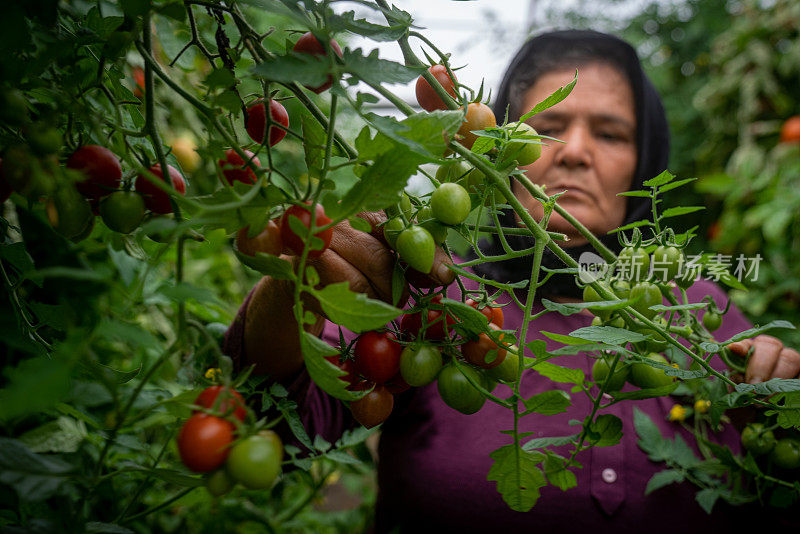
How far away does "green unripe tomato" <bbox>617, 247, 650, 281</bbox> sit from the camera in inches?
15.1

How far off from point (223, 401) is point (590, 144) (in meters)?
0.73

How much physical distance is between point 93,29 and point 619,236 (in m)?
0.39

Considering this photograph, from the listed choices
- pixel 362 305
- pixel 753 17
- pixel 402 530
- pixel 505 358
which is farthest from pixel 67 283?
pixel 753 17

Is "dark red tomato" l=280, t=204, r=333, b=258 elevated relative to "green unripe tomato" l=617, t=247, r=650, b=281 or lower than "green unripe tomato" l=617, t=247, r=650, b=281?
lower

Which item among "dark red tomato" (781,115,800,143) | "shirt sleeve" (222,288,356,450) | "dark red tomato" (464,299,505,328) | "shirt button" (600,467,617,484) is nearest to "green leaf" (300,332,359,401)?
"dark red tomato" (464,299,505,328)

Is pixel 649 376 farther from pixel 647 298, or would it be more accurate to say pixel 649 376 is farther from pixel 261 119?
pixel 261 119

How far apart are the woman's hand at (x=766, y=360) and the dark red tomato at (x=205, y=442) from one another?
0.46 m

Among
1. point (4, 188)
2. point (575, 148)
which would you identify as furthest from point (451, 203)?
point (575, 148)

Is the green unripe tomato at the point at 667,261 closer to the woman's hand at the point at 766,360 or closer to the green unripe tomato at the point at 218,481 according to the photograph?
the woman's hand at the point at 766,360

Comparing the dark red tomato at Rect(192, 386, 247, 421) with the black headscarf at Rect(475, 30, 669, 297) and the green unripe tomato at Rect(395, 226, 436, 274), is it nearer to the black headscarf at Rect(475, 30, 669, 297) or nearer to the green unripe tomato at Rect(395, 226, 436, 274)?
the green unripe tomato at Rect(395, 226, 436, 274)

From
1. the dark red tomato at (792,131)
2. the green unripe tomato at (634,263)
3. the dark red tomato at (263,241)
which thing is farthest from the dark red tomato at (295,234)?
the dark red tomato at (792,131)

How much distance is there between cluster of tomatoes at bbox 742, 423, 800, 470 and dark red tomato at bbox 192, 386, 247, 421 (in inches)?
18.6

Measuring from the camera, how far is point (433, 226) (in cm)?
31

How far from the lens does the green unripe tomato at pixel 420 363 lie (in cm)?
31
